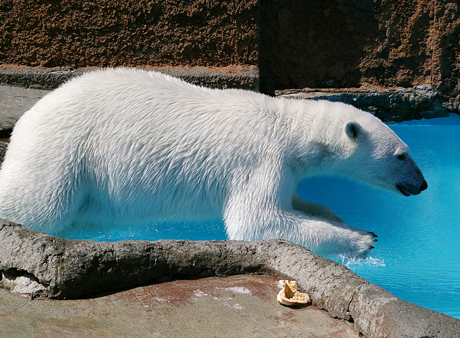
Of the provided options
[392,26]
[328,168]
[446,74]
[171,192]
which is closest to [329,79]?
[392,26]

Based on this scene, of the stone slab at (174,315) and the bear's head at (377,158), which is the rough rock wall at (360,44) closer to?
the bear's head at (377,158)

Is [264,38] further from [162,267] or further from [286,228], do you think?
[162,267]

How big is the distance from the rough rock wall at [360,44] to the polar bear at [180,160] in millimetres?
3276

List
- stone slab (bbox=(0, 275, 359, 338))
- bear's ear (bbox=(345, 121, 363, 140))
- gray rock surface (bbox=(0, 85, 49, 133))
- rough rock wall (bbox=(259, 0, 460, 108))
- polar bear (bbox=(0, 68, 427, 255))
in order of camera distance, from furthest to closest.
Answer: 1. rough rock wall (bbox=(259, 0, 460, 108))
2. gray rock surface (bbox=(0, 85, 49, 133))
3. bear's ear (bbox=(345, 121, 363, 140))
4. polar bear (bbox=(0, 68, 427, 255))
5. stone slab (bbox=(0, 275, 359, 338))

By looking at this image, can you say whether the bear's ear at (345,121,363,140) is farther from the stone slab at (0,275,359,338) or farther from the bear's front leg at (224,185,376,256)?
the stone slab at (0,275,359,338)

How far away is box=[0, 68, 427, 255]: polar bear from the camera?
2.60m

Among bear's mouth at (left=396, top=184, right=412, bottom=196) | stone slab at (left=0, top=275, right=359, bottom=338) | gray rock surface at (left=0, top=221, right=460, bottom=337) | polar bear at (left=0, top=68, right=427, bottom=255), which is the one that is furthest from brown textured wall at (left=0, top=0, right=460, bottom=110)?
stone slab at (left=0, top=275, right=359, bottom=338)

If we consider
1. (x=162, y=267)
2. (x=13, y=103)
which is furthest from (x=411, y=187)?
(x=13, y=103)

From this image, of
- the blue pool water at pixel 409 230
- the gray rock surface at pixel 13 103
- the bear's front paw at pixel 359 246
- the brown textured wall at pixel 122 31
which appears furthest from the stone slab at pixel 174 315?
the brown textured wall at pixel 122 31

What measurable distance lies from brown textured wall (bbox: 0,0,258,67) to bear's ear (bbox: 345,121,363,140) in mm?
2669

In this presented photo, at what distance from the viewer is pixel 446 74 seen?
615 centimetres

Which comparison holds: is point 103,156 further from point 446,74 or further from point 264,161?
point 446,74

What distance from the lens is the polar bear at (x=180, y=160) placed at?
8.52 ft

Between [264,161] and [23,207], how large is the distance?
4.16 feet
